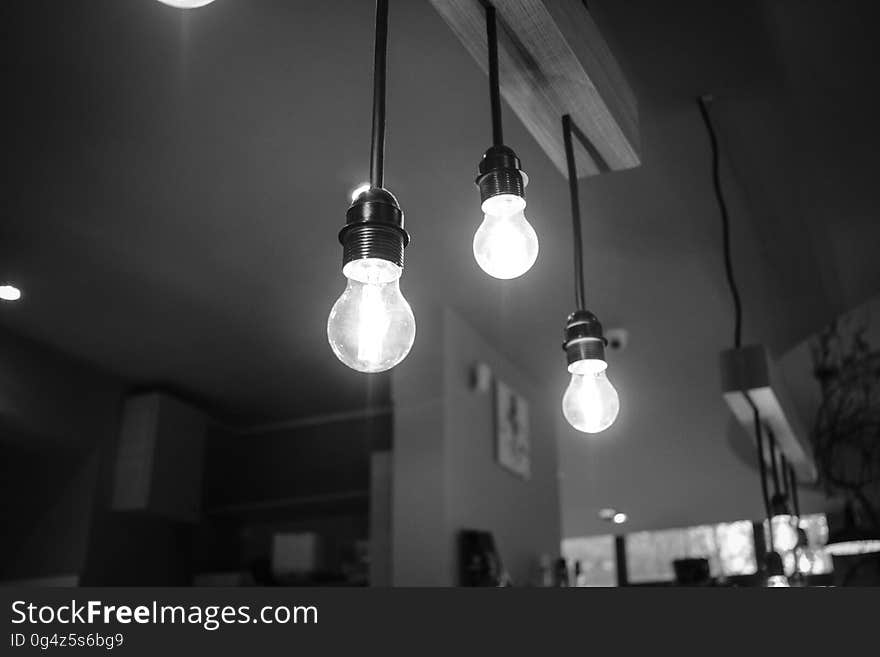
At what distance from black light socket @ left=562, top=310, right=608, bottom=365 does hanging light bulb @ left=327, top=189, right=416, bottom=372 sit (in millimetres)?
529

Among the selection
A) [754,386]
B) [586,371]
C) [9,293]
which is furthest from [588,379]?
[9,293]

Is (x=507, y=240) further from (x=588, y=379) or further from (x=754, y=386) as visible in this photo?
(x=754, y=386)

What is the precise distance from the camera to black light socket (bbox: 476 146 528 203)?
1228 millimetres

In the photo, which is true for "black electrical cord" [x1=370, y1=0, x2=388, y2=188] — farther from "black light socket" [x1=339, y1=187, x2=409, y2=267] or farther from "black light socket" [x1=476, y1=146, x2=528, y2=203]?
"black light socket" [x1=476, y1=146, x2=528, y2=203]

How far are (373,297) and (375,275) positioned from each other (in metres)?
0.03

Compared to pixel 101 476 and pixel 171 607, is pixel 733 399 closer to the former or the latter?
pixel 171 607

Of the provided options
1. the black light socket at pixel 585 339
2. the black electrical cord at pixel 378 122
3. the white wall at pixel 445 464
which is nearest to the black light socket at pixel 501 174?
the black electrical cord at pixel 378 122

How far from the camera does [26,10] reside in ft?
6.64

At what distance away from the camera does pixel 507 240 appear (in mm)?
1262

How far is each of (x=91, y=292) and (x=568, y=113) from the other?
8.14 ft

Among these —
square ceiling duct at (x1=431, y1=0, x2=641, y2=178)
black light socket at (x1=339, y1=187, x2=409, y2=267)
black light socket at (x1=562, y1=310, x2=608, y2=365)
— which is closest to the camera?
black light socket at (x1=339, y1=187, x2=409, y2=267)

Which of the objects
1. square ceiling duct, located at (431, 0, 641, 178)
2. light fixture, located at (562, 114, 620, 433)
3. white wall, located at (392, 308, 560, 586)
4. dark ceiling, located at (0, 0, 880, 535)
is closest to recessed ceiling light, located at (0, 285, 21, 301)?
dark ceiling, located at (0, 0, 880, 535)

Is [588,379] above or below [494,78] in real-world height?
below

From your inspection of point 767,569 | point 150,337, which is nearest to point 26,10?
point 150,337
